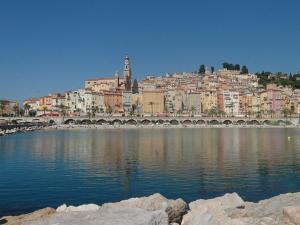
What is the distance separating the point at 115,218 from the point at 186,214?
3.56 meters

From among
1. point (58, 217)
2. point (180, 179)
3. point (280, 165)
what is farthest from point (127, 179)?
point (58, 217)

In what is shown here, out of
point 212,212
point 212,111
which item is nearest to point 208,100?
point 212,111

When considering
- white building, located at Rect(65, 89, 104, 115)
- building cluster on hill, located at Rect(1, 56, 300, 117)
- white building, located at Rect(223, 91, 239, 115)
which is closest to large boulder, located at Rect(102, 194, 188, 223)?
building cluster on hill, located at Rect(1, 56, 300, 117)

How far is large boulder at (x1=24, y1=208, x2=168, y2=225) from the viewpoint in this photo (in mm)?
7732

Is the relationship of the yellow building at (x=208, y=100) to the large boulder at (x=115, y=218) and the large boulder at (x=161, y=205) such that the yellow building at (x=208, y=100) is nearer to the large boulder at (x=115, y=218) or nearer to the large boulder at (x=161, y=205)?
the large boulder at (x=161, y=205)

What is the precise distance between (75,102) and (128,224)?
174 meters

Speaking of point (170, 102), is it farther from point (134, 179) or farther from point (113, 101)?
point (134, 179)

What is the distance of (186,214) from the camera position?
11133mm

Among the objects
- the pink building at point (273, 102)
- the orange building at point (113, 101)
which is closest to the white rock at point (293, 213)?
the pink building at point (273, 102)

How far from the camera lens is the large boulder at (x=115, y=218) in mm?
7732

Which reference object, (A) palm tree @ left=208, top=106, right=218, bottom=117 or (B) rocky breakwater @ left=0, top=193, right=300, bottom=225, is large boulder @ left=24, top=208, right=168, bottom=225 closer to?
(B) rocky breakwater @ left=0, top=193, right=300, bottom=225

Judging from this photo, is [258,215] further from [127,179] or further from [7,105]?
[7,105]

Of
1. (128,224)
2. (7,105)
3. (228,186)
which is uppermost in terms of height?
(7,105)

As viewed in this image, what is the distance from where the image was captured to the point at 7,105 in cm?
18238
